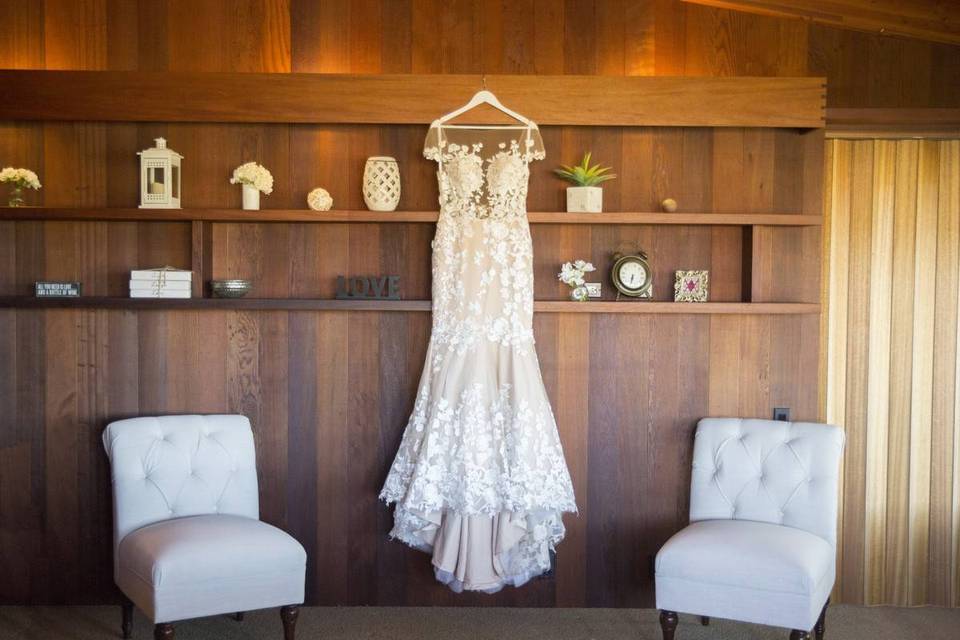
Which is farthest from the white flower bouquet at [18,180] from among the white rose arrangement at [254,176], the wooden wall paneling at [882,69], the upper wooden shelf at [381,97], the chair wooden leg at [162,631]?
the wooden wall paneling at [882,69]

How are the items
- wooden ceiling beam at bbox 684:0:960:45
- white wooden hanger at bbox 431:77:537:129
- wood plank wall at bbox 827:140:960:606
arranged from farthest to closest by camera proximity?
wood plank wall at bbox 827:140:960:606, wooden ceiling beam at bbox 684:0:960:45, white wooden hanger at bbox 431:77:537:129

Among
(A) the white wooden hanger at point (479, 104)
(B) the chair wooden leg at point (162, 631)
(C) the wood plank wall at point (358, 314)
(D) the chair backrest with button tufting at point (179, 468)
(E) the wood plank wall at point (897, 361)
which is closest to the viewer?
(B) the chair wooden leg at point (162, 631)

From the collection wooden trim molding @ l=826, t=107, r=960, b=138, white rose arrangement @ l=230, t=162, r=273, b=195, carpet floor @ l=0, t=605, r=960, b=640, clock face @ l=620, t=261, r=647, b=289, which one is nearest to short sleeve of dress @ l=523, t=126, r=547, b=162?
clock face @ l=620, t=261, r=647, b=289

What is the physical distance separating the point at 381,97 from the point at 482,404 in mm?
1328

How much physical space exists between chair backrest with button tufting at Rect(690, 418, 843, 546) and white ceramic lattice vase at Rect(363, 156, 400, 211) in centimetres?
159

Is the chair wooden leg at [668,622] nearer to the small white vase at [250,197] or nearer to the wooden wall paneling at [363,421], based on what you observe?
the wooden wall paneling at [363,421]

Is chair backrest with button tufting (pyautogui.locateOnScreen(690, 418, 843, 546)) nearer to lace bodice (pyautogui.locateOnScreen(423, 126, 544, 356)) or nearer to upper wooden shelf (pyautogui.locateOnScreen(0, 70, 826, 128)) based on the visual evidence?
lace bodice (pyautogui.locateOnScreen(423, 126, 544, 356))

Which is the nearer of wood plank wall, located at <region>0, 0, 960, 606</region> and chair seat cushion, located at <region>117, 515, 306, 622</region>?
chair seat cushion, located at <region>117, 515, 306, 622</region>

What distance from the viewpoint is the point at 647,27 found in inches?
149

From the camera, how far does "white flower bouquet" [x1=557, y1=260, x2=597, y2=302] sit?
368cm

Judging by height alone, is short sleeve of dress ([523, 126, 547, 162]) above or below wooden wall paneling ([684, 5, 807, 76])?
below

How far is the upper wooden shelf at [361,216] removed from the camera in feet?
11.8

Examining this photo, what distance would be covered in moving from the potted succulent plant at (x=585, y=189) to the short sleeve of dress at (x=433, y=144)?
1.79 ft

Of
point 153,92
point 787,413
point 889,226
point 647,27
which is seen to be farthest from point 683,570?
point 153,92
